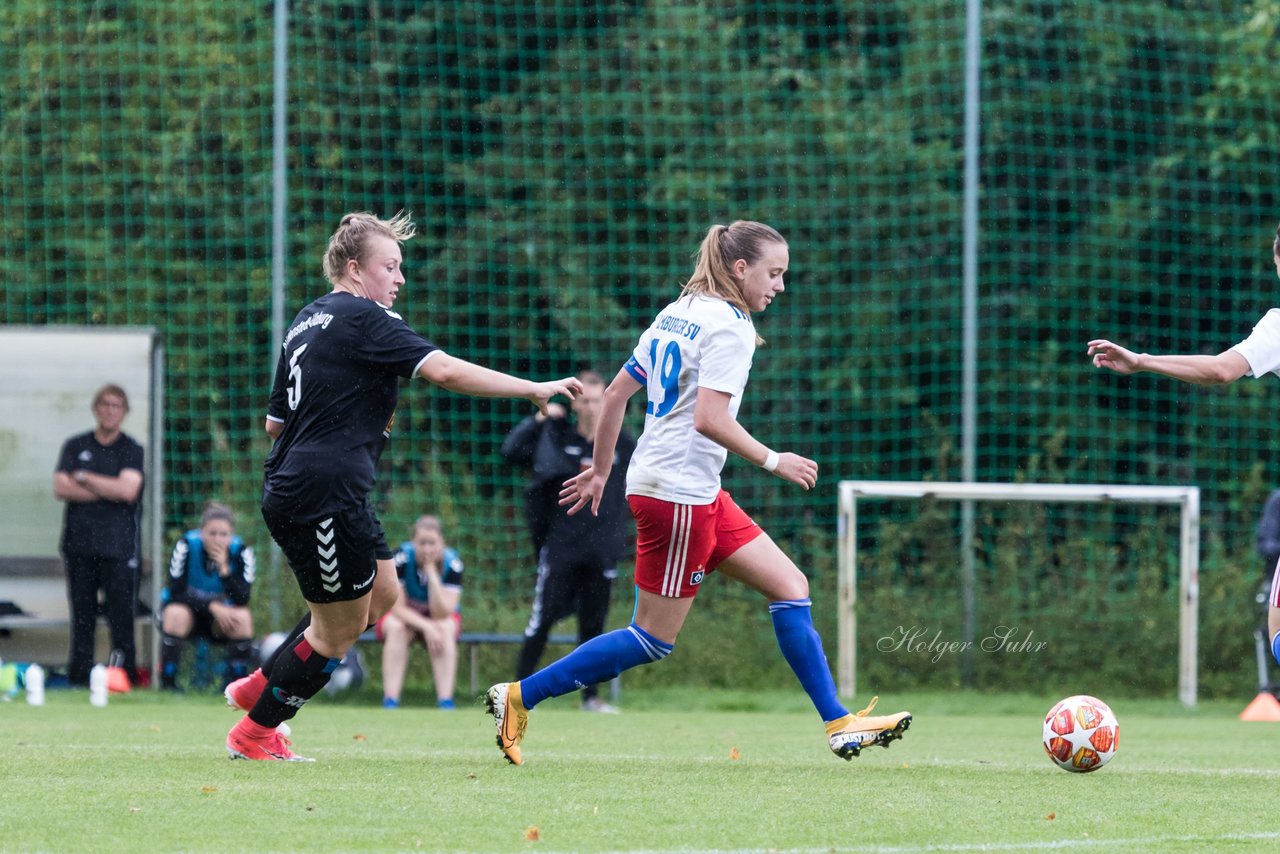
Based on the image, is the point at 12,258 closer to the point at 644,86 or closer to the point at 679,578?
the point at 644,86

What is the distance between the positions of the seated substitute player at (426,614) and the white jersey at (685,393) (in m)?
5.13

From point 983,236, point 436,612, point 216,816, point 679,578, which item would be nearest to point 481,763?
point 679,578

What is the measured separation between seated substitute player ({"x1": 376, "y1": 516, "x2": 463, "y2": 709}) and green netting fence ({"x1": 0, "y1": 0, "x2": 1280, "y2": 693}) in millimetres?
2273

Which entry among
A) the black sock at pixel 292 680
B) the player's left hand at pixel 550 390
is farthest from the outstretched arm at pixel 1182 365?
the black sock at pixel 292 680

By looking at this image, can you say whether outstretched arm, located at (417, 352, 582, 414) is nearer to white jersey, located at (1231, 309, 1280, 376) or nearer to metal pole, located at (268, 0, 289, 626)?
white jersey, located at (1231, 309, 1280, 376)

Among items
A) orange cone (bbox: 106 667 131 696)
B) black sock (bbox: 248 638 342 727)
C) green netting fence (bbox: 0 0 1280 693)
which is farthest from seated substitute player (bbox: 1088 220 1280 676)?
green netting fence (bbox: 0 0 1280 693)

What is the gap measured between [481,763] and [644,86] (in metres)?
9.57

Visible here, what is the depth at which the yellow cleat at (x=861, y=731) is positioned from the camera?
6000mm

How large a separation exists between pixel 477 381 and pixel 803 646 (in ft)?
4.94

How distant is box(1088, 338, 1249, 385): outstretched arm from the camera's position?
5855 millimetres

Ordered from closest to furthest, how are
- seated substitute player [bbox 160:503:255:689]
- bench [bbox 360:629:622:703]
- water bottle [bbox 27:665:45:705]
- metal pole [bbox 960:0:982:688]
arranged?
1. water bottle [bbox 27:665:45:705]
2. seated substitute player [bbox 160:503:255:689]
3. bench [bbox 360:629:622:703]
4. metal pole [bbox 960:0:982:688]

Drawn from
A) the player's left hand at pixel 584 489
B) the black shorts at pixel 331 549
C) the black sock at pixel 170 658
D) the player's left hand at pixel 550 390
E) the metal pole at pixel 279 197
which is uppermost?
the metal pole at pixel 279 197

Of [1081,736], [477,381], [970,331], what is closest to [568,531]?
[970,331]

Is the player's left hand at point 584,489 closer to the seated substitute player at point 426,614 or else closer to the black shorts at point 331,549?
the black shorts at point 331,549
